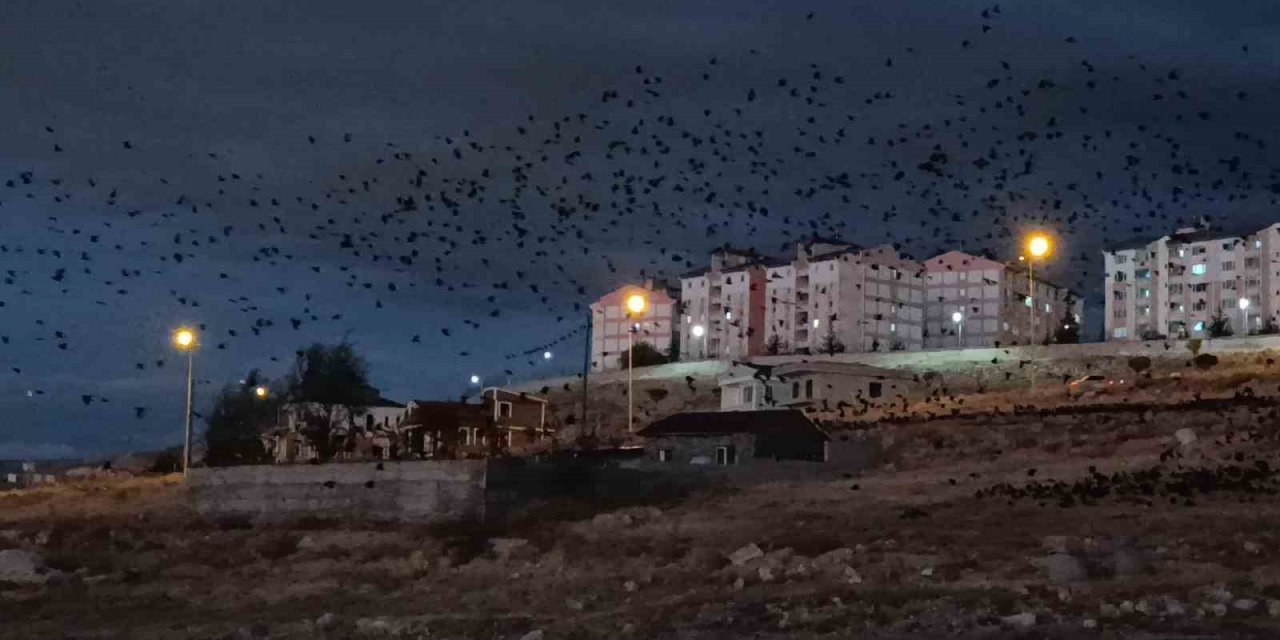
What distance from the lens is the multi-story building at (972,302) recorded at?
146 meters

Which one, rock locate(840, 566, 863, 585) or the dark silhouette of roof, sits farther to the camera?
the dark silhouette of roof

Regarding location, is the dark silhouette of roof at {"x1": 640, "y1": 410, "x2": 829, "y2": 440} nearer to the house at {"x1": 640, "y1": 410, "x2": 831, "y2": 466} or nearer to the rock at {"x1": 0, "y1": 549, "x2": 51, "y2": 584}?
the house at {"x1": 640, "y1": 410, "x2": 831, "y2": 466}

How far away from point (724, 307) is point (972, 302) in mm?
23575

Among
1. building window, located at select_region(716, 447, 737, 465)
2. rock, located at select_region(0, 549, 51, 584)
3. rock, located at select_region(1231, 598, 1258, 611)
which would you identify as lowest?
rock, located at select_region(0, 549, 51, 584)

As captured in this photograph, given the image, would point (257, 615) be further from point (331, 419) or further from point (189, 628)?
point (331, 419)

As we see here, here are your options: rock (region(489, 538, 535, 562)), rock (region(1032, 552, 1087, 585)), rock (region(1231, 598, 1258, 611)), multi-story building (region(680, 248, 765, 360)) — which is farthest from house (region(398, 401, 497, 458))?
multi-story building (region(680, 248, 765, 360))

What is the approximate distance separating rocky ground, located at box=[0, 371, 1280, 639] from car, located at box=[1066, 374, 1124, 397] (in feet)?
59.9

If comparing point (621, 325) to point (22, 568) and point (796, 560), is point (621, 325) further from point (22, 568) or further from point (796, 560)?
point (796, 560)

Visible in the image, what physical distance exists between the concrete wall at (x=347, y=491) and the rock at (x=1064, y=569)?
20245 mm

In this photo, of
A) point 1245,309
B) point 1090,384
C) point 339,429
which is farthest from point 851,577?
point 1245,309

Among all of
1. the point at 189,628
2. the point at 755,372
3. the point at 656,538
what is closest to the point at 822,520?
the point at 656,538

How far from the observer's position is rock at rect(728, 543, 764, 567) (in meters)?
32.6

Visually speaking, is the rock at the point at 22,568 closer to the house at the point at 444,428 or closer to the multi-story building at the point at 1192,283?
the house at the point at 444,428

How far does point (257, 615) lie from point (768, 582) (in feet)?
34.2
